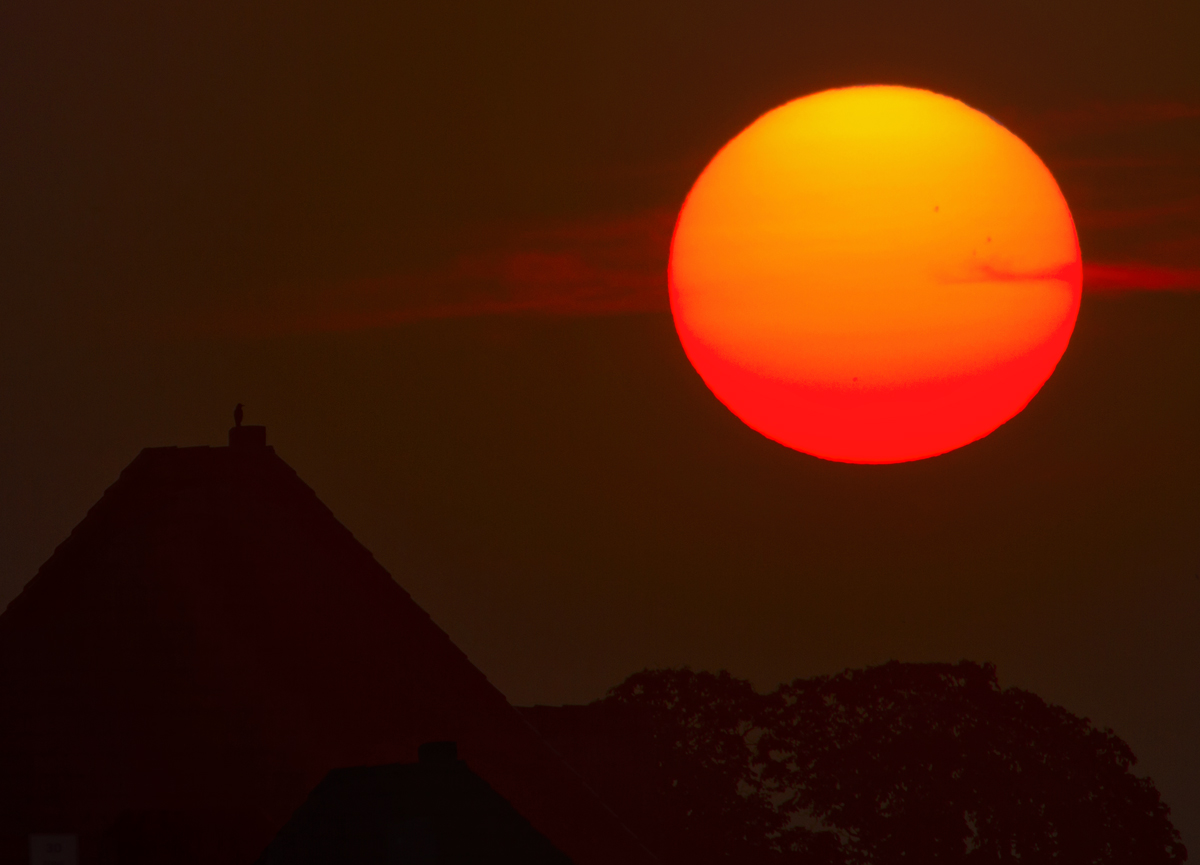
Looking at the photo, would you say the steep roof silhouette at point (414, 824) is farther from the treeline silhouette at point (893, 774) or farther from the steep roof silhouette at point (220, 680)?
the treeline silhouette at point (893, 774)

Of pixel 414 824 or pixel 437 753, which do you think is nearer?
pixel 414 824

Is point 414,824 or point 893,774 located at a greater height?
point 893,774

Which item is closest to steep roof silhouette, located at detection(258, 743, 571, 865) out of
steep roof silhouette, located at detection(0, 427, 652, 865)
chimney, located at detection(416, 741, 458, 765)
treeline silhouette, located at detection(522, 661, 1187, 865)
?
chimney, located at detection(416, 741, 458, 765)

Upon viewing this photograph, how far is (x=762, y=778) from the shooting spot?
1688 inches

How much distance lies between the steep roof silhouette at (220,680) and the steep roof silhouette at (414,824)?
4.49 metres

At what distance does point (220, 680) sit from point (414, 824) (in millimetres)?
7476

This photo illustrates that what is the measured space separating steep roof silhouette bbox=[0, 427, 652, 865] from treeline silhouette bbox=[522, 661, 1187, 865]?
12.1 m

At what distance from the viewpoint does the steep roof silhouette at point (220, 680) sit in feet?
83.7

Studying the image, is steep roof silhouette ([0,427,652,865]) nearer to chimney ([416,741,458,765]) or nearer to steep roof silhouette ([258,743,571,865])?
steep roof silhouette ([258,743,571,865])

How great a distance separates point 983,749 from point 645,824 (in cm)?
817

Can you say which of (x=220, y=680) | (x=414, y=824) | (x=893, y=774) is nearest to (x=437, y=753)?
(x=414, y=824)

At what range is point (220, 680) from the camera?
26141 mm

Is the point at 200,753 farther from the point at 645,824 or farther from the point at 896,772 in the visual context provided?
the point at 896,772

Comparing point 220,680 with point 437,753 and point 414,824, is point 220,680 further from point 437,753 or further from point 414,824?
point 414,824
